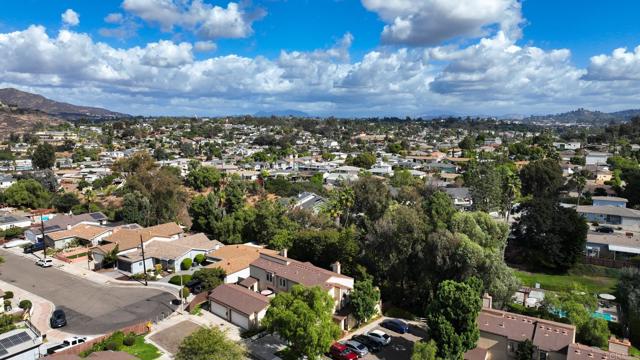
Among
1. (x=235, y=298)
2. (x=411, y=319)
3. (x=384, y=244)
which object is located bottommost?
(x=411, y=319)

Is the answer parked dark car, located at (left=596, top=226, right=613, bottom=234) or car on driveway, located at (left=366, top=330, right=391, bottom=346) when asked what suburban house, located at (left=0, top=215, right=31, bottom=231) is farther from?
parked dark car, located at (left=596, top=226, right=613, bottom=234)

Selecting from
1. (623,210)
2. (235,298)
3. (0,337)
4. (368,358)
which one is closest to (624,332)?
(368,358)

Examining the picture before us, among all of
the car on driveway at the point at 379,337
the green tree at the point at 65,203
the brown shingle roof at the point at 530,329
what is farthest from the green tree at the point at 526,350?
the green tree at the point at 65,203

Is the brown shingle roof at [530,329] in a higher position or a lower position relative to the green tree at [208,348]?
lower

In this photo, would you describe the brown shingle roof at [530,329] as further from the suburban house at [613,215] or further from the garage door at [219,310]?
the suburban house at [613,215]

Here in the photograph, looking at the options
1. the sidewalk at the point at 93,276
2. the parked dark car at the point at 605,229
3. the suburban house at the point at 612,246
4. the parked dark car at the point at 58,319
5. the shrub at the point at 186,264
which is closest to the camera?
the parked dark car at the point at 58,319

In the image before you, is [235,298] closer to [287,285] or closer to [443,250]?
[287,285]

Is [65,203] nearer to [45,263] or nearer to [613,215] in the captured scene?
[45,263]
